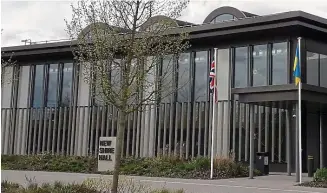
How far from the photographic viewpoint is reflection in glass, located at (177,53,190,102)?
91.6ft

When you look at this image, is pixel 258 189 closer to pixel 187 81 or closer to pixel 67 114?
pixel 187 81

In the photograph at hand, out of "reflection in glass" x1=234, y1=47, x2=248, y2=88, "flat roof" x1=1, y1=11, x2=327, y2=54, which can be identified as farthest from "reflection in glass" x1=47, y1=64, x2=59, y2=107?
"reflection in glass" x1=234, y1=47, x2=248, y2=88

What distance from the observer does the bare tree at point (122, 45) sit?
1138 cm

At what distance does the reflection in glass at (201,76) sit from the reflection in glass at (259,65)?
2.73 m

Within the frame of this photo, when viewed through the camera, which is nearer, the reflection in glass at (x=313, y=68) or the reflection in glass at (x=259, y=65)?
the reflection in glass at (x=313, y=68)

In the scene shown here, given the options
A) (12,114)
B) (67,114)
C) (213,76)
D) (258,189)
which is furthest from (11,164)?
(258,189)

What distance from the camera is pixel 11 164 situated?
27.5 meters

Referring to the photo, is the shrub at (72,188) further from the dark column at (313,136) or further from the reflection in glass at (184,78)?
the reflection in glass at (184,78)

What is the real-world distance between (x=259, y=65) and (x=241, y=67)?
1.05 metres

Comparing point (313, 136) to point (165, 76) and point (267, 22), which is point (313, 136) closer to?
point (267, 22)

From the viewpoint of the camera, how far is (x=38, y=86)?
34094mm

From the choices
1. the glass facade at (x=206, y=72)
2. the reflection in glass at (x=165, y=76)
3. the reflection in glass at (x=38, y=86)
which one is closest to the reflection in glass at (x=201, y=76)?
the glass facade at (x=206, y=72)

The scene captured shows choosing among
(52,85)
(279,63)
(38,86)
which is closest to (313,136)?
(279,63)

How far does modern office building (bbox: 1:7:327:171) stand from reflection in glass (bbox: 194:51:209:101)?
55 mm
